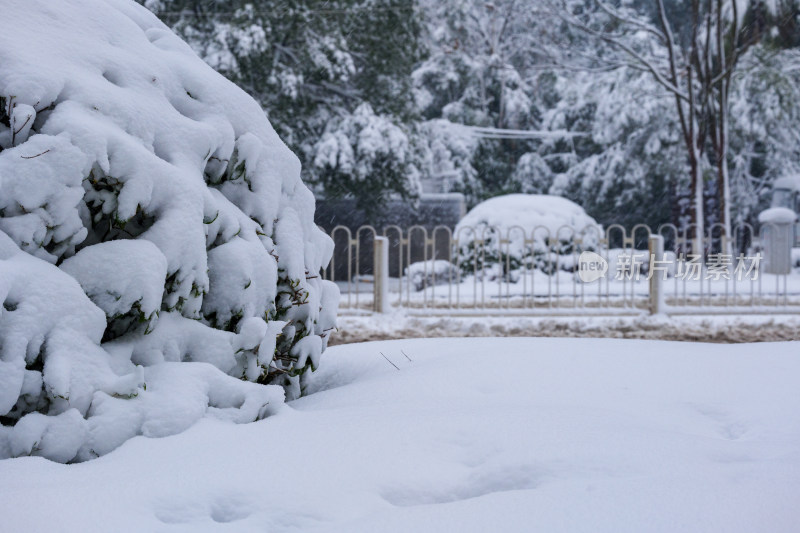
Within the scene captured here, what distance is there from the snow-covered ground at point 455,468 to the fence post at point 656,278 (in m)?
6.46

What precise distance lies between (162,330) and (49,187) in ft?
1.83

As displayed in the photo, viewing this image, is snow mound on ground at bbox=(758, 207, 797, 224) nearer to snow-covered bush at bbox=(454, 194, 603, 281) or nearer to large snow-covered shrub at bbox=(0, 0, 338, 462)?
snow-covered bush at bbox=(454, 194, 603, 281)

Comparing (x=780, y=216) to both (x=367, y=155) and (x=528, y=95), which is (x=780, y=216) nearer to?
(x=367, y=155)

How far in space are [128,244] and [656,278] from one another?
26.5 feet

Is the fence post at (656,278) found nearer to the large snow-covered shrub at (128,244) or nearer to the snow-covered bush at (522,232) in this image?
the snow-covered bush at (522,232)

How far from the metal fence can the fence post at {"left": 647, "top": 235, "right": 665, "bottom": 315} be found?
0.01m

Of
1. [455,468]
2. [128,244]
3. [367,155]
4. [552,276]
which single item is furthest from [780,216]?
[128,244]

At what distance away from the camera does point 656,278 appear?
933 centimetres

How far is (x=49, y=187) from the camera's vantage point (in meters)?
2.16

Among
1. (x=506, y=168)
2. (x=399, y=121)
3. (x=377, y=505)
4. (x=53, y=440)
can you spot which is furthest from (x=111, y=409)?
(x=506, y=168)

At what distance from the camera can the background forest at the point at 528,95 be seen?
14.2 m

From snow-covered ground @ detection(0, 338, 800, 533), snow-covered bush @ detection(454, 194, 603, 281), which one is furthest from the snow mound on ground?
snow-covered ground @ detection(0, 338, 800, 533)

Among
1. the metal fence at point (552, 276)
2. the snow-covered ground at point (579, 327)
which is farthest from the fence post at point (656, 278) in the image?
the snow-covered ground at point (579, 327)

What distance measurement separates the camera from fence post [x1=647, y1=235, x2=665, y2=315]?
9.27 metres
